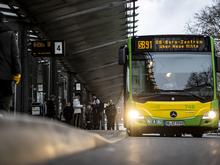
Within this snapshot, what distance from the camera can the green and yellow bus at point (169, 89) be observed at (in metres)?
15.6

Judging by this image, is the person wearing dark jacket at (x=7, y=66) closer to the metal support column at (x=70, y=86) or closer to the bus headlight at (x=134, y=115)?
the bus headlight at (x=134, y=115)

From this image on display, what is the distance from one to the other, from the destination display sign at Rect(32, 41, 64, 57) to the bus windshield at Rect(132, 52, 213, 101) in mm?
8637

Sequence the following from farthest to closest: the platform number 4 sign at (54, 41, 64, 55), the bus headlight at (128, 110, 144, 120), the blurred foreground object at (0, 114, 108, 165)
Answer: the platform number 4 sign at (54, 41, 64, 55) < the bus headlight at (128, 110, 144, 120) < the blurred foreground object at (0, 114, 108, 165)

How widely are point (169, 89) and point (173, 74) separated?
0.45 m

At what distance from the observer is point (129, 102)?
15805 mm

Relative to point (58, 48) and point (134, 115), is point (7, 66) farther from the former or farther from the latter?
point (58, 48)

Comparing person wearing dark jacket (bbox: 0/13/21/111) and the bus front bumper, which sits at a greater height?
person wearing dark jacket (bbox: 0/13/21/111)

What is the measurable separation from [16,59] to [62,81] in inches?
1886

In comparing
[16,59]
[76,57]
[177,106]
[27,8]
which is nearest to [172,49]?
[177,106]

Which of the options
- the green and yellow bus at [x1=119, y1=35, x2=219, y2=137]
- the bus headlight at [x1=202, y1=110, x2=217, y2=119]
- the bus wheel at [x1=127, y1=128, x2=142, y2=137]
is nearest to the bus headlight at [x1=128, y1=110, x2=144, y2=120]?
the green and yellow bus at [x1=119, y1=35, x2=219, y2=137]

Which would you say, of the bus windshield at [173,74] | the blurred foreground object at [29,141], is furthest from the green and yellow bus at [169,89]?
the blurred foreground object at [29,141]

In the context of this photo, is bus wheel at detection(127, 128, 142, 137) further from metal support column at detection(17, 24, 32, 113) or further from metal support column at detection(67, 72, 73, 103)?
metal support column at detection(67, 72, 73, 103)

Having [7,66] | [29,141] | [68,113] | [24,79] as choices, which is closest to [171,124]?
[7,66]

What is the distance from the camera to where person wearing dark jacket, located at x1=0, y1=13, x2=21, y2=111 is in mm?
5984
